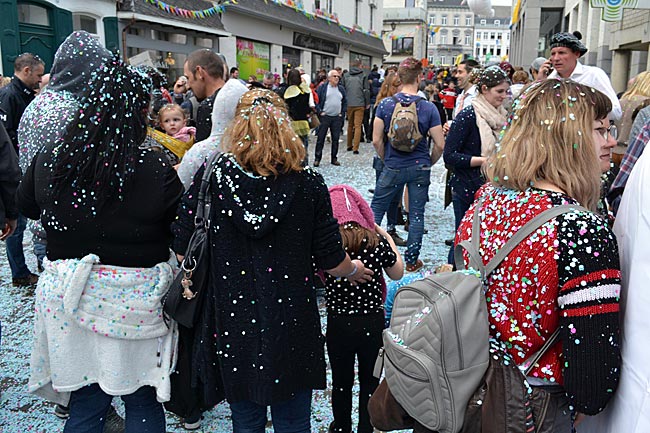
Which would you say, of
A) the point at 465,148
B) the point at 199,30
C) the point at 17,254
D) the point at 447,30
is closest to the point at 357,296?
the point at 465,148

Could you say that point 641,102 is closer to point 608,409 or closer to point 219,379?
point 608,409

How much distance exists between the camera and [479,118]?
4246 millimetres

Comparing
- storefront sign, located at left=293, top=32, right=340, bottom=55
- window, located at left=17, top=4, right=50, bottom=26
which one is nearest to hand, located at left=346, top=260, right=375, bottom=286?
window, located at left=17, top=4, right=50, bottom=26

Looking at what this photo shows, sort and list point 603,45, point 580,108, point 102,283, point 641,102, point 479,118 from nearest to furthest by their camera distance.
Answer: point 580,108
point 102,283
point 641,102
point 479,118
point 603,45

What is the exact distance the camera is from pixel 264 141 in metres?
1.94

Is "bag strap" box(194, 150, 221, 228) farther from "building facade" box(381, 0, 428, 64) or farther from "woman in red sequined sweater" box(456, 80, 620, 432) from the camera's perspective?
"building facade" box(381, 0, 428, 64)

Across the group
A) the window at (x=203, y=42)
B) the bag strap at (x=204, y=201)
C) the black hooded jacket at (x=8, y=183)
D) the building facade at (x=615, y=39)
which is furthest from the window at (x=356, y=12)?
the bag strap at (x=204, y=201)

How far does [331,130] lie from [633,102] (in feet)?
26.7

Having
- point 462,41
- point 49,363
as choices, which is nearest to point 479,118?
point 49,363

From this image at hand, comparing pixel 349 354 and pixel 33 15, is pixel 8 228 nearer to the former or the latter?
pixel 349 354

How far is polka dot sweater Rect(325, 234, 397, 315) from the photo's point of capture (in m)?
2.48

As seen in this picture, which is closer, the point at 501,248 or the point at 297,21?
the point at 501,248

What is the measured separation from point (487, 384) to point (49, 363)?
178 cm

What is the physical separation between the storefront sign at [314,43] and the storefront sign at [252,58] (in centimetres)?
278
